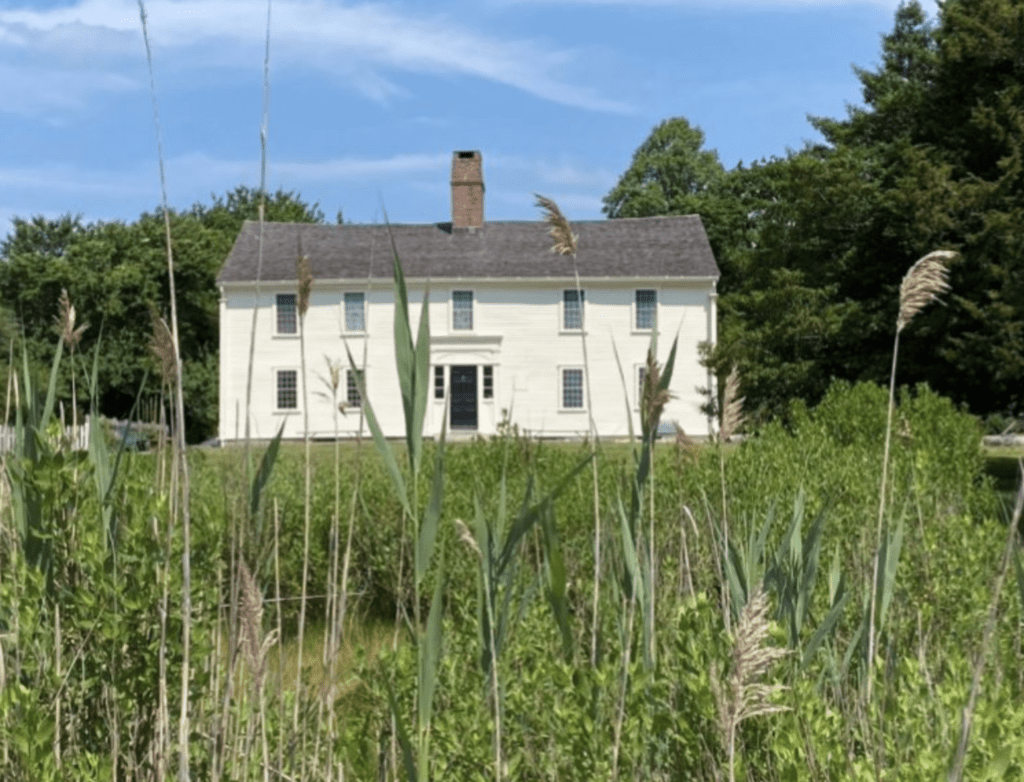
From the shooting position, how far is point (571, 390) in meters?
40.1

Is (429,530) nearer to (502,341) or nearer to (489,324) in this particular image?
(502,341)

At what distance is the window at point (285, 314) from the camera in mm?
41000

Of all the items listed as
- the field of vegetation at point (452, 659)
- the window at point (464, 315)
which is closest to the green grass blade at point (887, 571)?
the field of vegetation at point (452, 659)

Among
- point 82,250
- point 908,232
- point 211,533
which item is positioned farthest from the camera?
point 82,250

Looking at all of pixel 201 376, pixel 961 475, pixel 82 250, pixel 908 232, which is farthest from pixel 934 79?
pixel 82 250

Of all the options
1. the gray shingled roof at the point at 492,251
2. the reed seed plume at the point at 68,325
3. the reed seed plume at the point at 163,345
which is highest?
the gray shingled roof at the point at 492,251

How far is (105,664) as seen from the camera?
305 centimetres

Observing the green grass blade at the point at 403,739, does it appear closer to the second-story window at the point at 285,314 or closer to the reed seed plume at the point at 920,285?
the reed seed plume at the point at 920,285

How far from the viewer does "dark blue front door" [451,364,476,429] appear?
39875 mm

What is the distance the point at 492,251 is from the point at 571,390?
214 inches

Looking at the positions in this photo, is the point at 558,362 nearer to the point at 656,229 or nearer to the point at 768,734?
the point at 656,229

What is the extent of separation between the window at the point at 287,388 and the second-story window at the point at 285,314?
142 centimetres

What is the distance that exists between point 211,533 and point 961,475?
8929 millimetres

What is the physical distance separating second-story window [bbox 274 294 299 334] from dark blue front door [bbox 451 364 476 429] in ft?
18.4
